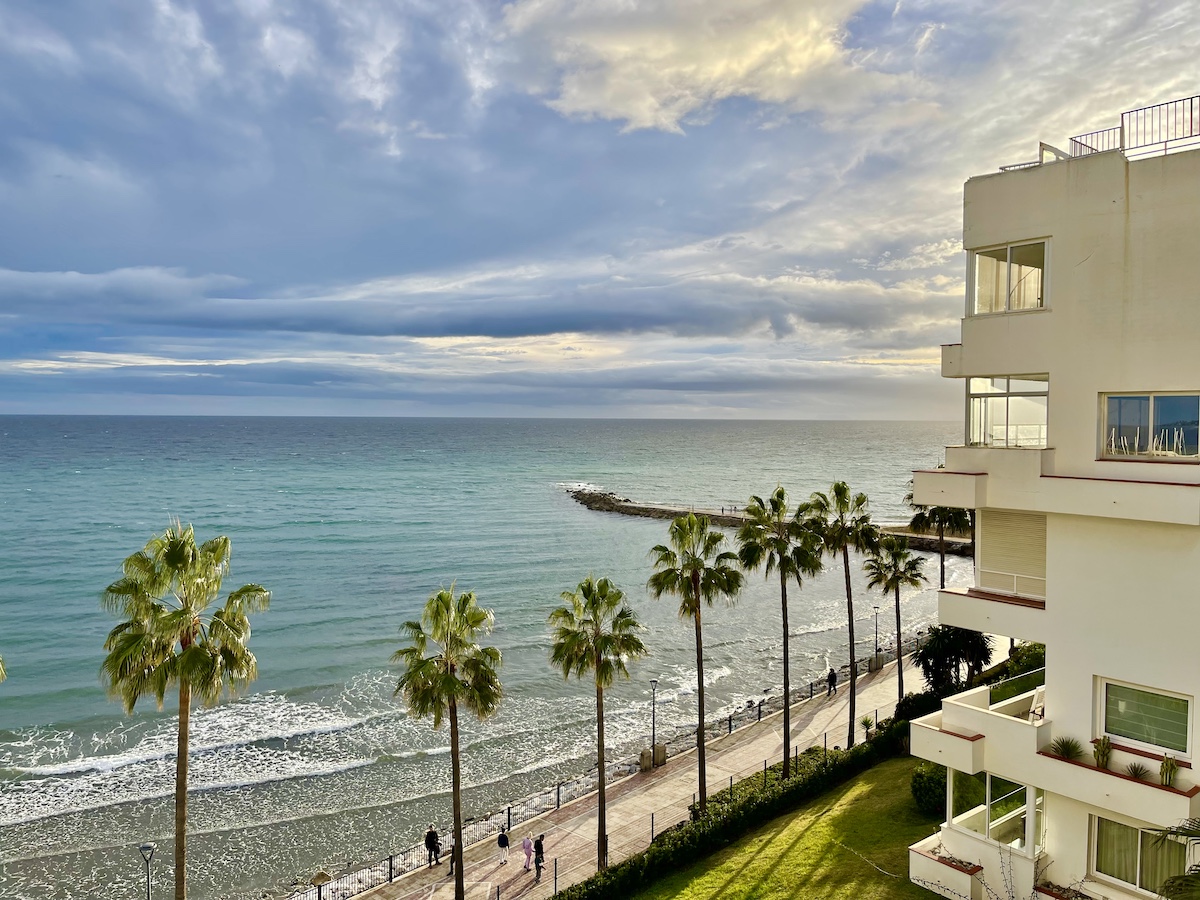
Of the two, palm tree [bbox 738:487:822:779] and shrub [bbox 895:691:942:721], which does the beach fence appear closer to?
shrub [bbox 895:691:942:721]

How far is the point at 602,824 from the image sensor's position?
895 inches

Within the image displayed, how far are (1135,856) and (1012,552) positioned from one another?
220 inches

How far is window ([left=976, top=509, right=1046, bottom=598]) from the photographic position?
15.4 meters

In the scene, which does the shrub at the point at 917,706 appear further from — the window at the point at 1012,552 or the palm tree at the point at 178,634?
the palm tree at the point at 178,634

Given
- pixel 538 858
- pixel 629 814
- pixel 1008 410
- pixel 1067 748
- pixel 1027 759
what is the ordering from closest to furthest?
pixel 1067 748 → pixel 1027 759 → pixel 1008 410 → pixel 538 858 → pixel 629 814

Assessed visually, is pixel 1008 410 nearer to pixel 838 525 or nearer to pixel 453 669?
pixel 453 669

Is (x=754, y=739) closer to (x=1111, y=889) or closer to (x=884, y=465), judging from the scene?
(x=1111, y=889)

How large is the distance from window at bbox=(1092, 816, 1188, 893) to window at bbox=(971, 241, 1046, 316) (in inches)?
379

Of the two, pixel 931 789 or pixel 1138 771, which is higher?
pixel 1138 771

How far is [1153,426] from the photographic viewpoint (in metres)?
14.0

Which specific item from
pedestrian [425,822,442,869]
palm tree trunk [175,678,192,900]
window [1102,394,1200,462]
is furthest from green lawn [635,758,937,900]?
palm tree trunk [175,678,192,900]

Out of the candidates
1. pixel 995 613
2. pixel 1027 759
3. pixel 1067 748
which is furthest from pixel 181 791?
pixel 1067 748

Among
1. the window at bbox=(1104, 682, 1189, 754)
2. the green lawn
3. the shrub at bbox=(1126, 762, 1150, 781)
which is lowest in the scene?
the green lawn

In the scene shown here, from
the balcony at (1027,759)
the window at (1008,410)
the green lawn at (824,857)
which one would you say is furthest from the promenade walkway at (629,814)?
the window at (1008,410)
